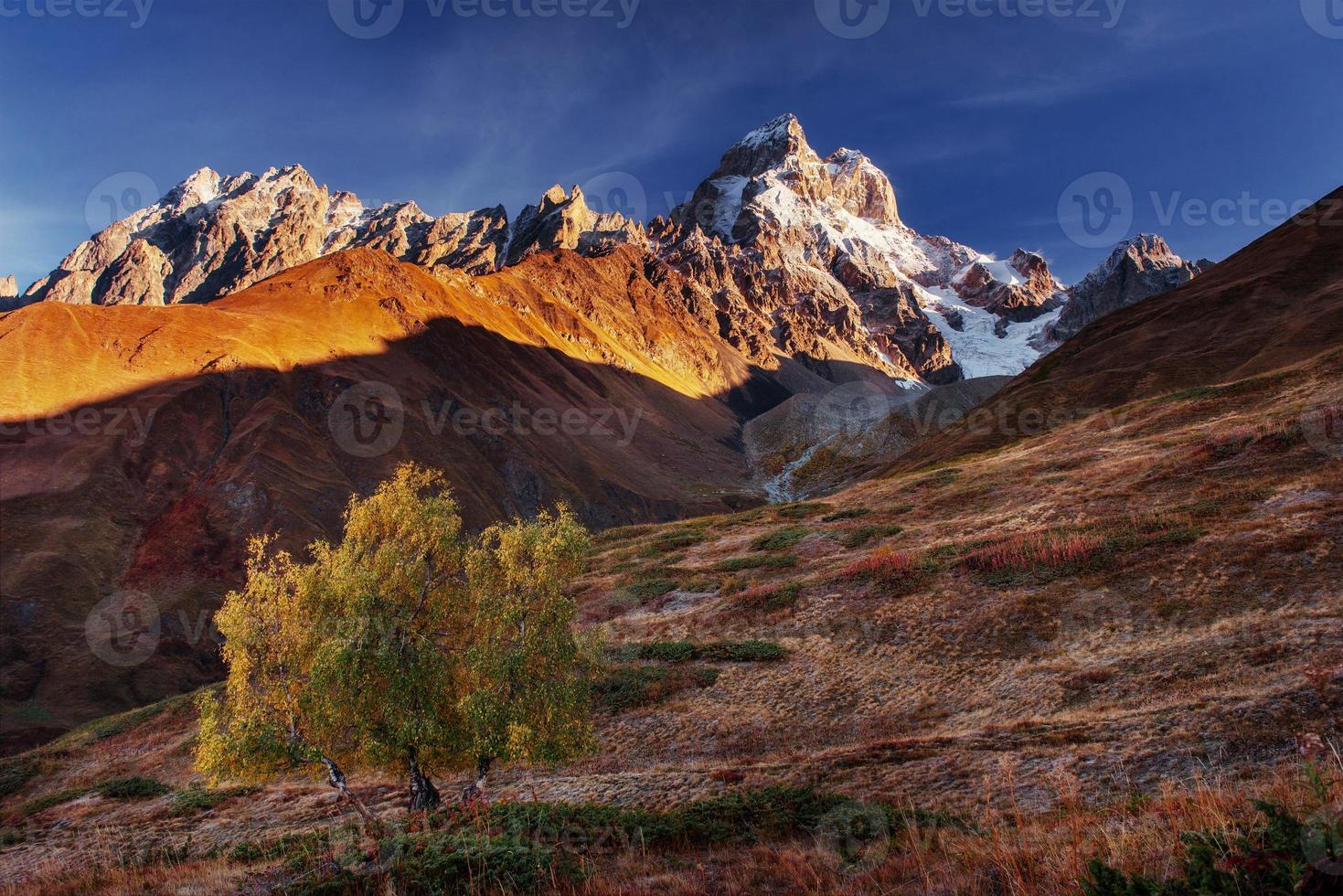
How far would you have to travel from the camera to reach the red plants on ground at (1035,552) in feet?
80.7

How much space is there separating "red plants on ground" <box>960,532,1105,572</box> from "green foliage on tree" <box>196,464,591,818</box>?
60.8ft

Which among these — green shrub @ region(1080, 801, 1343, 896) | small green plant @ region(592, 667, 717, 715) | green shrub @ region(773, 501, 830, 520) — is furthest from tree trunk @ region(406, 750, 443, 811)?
green shrub @ region(773, 501, 830, 520)

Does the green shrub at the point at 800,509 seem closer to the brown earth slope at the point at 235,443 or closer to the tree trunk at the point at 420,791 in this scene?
the tree trunk at the point at 420,791

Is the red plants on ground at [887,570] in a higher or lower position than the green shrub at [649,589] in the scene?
lower

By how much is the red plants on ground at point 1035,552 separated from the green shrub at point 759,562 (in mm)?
11553

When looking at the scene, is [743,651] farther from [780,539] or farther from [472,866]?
→ [780,539]

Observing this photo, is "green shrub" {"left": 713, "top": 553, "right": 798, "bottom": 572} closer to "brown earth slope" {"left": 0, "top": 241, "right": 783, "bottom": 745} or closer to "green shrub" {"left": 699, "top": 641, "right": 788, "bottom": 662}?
"green shrub" {"left": 699, "top": 641, "right": 788, "bottom": 662}

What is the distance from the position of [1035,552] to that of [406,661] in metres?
24.0

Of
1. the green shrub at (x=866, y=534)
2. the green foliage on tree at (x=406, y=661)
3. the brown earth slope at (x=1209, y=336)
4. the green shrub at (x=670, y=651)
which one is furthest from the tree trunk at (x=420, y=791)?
the brown earth slope at (x=1209, y=336)

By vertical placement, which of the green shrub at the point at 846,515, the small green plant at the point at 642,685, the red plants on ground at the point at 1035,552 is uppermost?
the green shrub at the point at 846,515

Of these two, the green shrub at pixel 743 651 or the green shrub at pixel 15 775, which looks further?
the green shrub at pixel 15 775

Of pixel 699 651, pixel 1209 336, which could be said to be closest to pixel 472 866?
pixel 699 651

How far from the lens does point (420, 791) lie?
1529 cm

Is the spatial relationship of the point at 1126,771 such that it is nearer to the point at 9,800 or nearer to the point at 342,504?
the point at 9,800
